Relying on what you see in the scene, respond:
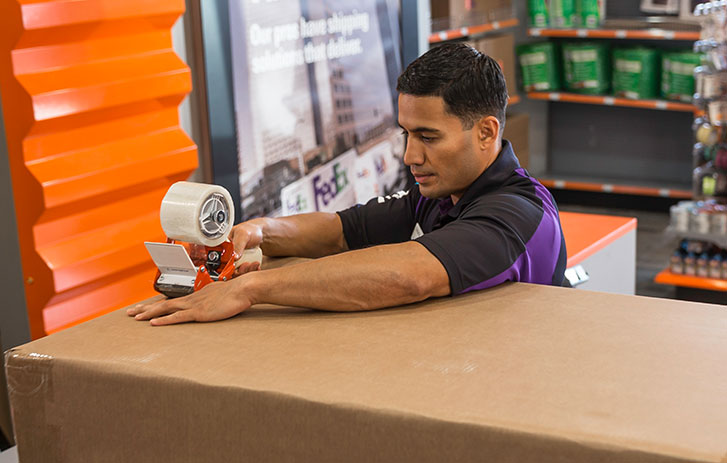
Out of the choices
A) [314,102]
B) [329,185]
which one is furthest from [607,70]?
[314,102]

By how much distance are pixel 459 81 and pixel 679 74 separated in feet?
17.1

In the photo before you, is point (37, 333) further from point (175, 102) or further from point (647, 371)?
point (647, 371)

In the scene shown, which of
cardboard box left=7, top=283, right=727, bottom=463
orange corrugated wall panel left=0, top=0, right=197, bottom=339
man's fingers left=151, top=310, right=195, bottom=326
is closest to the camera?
cardboard box left=7, top=283, right=727, bottom=463

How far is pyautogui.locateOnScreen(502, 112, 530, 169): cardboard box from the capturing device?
661 cm

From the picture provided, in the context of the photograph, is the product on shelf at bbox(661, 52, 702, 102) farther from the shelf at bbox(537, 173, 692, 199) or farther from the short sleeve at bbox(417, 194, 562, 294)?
the short sleeve at bbox(417, 194, 562, 294)

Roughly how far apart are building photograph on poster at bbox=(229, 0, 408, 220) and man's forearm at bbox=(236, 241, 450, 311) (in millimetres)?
1904

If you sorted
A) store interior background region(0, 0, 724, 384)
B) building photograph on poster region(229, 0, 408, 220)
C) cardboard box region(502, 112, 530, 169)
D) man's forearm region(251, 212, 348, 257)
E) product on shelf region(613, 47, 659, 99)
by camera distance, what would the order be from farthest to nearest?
product on shelf region(613, 47, 659, 99)
cardboard box region(502, 112, 530, 169)
store interior background region(0, 0, 724, 384)
building photograph on poster region(229, 0, 408, 220)
man's forearm region(251, 212, 348, 257)

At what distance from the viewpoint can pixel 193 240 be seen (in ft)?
4.88

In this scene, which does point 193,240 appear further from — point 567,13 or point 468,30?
point 567,13

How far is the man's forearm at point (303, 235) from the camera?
6.61 ft

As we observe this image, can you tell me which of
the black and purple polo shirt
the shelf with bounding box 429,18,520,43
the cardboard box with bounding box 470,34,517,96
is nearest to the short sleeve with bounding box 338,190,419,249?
the black and purple polo shirt

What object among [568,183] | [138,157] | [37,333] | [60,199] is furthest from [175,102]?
[568,183]

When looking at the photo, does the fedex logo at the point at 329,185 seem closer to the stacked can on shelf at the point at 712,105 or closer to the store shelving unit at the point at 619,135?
the stacked can on shelf at the point at 712,105

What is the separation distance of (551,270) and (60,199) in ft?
4.68
